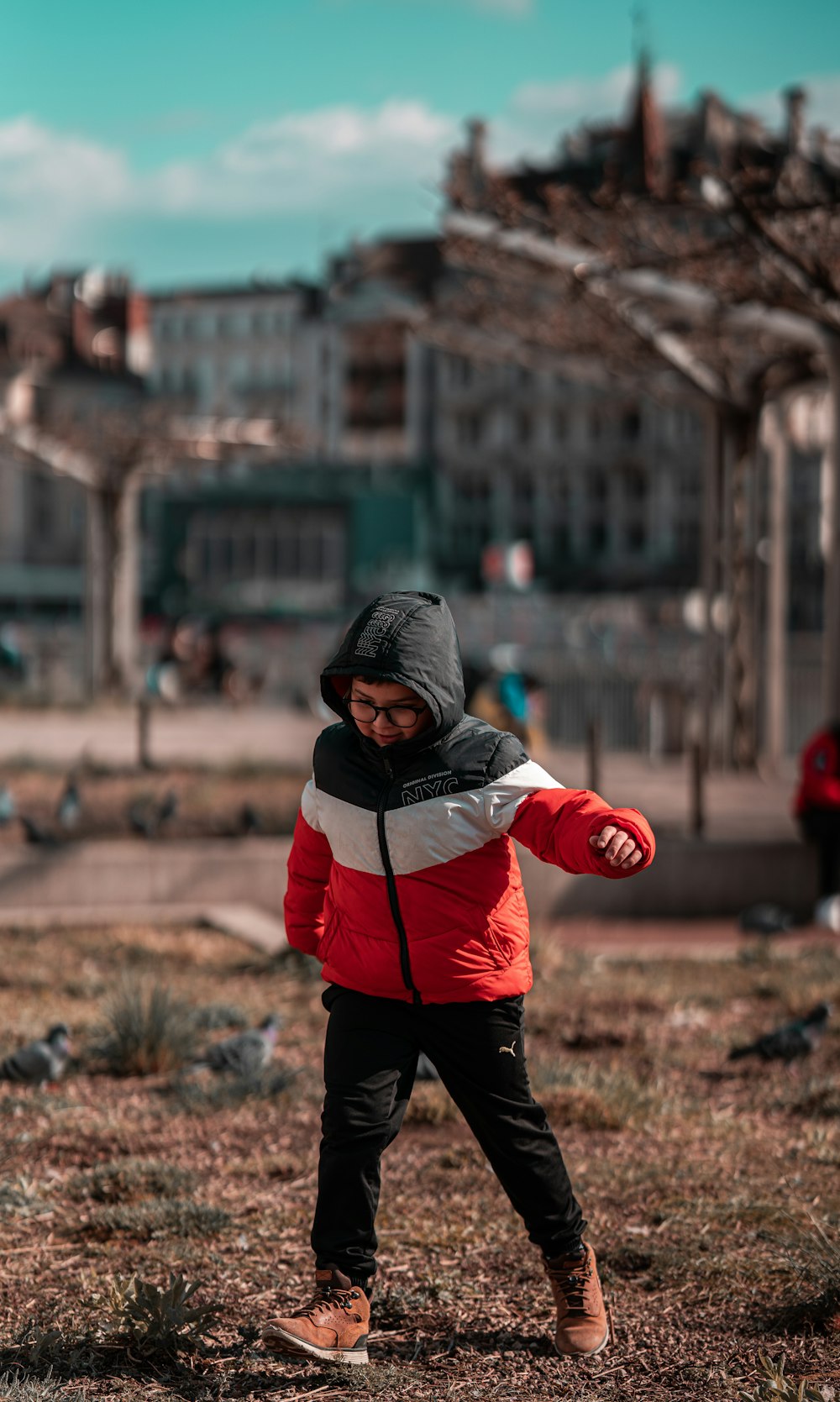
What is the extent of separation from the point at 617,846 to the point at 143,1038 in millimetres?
3374

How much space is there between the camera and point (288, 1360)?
12.3 feet

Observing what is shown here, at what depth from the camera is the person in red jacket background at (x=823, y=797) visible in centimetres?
1021

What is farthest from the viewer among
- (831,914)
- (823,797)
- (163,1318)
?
(823,797)

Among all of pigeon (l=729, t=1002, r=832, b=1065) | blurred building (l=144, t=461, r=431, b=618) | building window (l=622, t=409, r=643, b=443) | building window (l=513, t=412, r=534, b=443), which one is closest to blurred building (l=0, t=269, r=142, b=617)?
blurred building (l=144, t=461, r=431, b=618)

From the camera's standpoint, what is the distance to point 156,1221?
4.61 m

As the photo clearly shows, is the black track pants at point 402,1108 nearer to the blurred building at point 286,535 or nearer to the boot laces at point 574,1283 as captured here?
the boot laces at point 574,1283

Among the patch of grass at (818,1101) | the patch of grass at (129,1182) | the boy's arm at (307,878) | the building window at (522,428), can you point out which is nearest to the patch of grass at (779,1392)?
the boy's arm at (307,878)

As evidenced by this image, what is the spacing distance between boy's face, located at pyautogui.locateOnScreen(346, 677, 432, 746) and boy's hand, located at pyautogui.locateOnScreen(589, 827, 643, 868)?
1.59 ft

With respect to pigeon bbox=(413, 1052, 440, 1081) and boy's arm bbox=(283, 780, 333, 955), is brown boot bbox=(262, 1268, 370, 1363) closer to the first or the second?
boy's arm bbox=(283, 780, 333, 955)

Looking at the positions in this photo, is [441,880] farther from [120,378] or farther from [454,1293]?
[120,378]

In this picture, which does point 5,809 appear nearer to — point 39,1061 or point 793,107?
point 39,1061

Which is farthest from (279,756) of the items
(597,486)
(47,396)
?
(47,396)

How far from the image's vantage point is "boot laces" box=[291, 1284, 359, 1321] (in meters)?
3.62

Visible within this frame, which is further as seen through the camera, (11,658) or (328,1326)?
(11,658)
